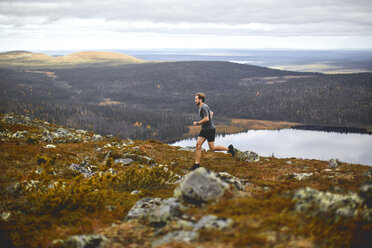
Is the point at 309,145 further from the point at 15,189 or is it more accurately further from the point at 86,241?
→ the point at 86,241

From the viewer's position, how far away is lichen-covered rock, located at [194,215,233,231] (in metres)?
5.50

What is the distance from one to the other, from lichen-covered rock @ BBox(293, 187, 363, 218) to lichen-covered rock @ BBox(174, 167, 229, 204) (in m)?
1.94

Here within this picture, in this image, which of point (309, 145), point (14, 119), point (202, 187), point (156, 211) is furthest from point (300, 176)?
point (309, 145)

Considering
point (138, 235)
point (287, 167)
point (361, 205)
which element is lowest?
point (287, 167)

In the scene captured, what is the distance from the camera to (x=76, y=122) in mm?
190625

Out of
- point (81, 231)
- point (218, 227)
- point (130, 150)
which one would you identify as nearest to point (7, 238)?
point (81, 231)

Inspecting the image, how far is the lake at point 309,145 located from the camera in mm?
135925

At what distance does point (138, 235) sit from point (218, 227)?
1.98 m

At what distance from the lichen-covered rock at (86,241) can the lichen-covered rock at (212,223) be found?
7.34 feet

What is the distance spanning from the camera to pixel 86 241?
19.8 ft

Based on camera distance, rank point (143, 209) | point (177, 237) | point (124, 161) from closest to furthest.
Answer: point (177, 237) → point (143, 209) → point (124, 161)

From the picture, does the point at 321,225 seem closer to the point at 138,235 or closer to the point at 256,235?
the point at 256,235

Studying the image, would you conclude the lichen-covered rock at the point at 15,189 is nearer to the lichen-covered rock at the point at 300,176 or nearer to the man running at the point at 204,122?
the man running at the point at 204,122

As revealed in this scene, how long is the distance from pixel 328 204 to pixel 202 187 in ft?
9.71
